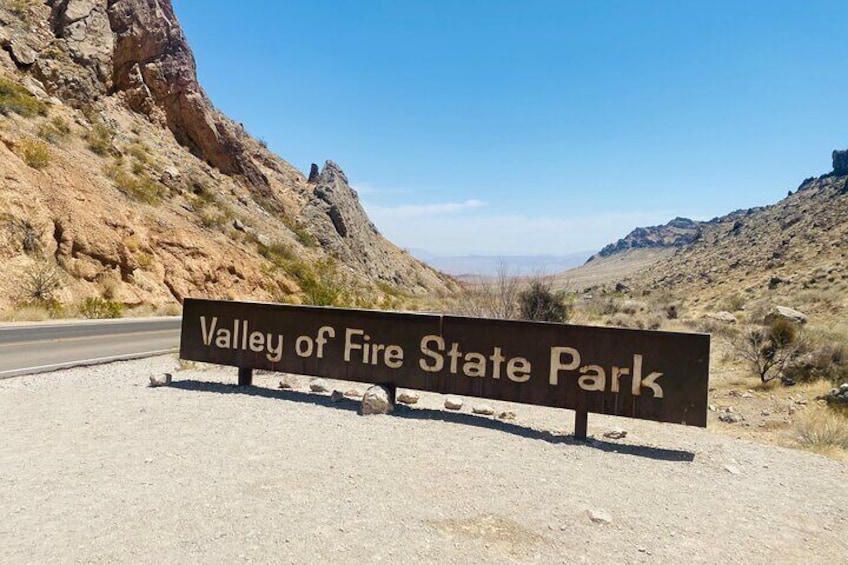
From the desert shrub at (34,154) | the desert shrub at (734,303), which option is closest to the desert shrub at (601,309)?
the desert shrub at (734,303)

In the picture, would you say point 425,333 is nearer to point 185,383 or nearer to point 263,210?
point 185,383

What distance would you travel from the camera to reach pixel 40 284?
63.7 feet

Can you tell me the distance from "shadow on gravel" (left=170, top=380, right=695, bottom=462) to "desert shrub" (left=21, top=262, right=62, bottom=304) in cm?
1440

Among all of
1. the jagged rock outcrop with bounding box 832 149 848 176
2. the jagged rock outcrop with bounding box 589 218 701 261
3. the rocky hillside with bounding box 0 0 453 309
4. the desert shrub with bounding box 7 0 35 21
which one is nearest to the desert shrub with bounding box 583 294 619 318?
the rocky hillside with bounding box 0 0 453 309

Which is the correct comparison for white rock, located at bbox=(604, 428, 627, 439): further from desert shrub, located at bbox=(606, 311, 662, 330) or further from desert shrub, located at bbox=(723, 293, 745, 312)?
desert shrub, located at bbox=(723, 293, 745, 312)

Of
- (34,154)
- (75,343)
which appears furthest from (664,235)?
(75,343)

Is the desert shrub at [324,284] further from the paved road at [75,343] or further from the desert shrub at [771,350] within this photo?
the desert shrub at [771,350]

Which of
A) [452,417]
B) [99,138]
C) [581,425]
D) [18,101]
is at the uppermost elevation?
[18,101]

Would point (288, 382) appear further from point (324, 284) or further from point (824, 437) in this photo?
point (324, 284)

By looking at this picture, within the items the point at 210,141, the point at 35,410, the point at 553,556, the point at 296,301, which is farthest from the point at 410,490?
the point at 210,141

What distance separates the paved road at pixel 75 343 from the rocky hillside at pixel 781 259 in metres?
29.7

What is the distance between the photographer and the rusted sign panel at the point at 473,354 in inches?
246

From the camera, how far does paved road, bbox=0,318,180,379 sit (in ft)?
33.7

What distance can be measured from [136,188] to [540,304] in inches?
936
